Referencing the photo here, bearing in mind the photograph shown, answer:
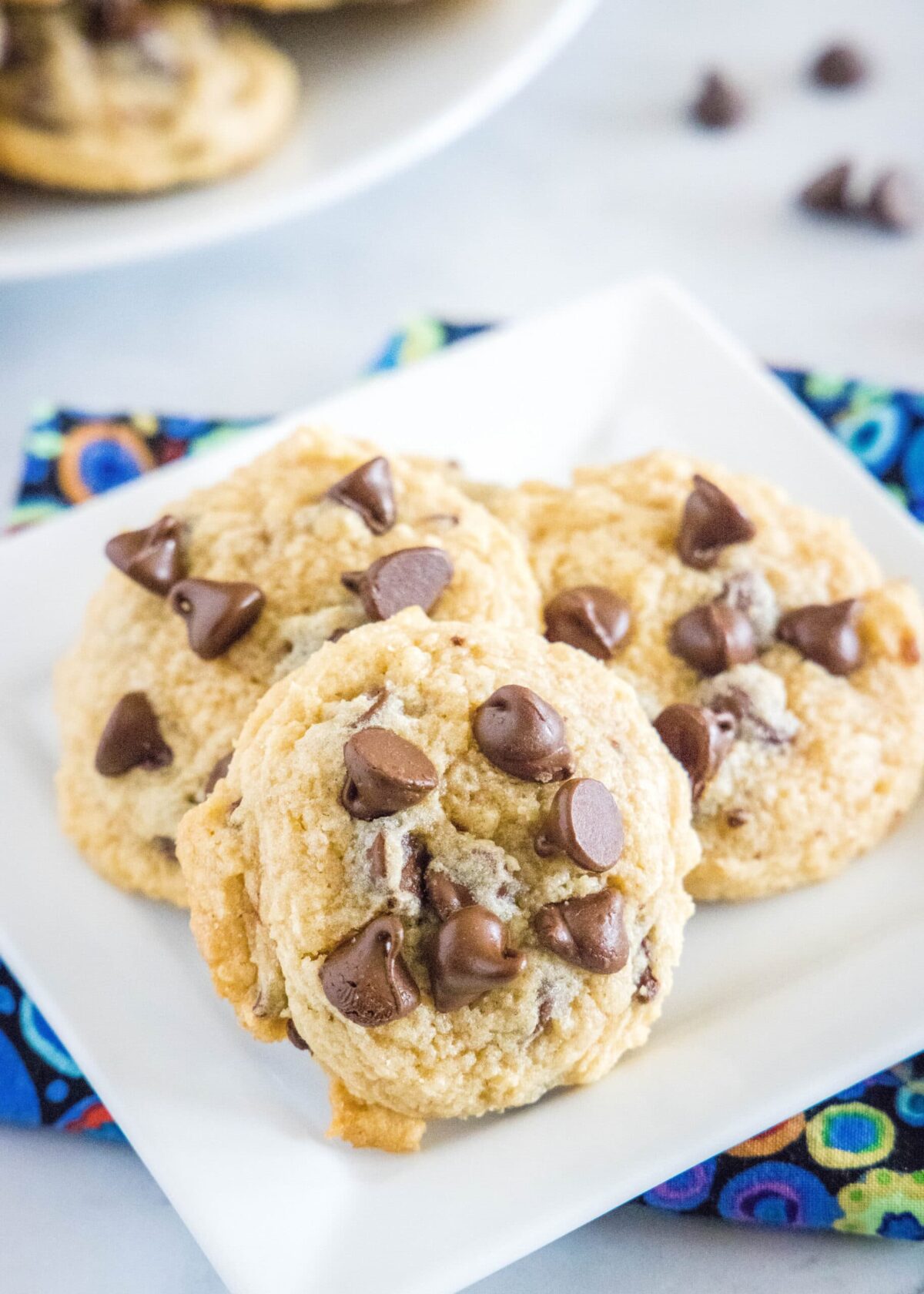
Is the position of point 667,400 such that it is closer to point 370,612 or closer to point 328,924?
point 370,612

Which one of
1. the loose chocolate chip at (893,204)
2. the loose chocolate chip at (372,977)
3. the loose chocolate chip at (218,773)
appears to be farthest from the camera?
the loose chocolate chip at (893,204)

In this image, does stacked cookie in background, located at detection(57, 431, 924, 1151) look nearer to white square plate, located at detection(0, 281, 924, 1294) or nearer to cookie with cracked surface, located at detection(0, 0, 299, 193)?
white square plate, located at detection(0, 281, 924, 1294)

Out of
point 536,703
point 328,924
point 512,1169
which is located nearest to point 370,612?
point 536,703

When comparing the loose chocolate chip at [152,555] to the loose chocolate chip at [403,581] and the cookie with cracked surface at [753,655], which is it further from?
the cookie with cracked surface at [753,655]

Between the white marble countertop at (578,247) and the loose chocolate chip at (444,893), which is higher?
the loose chocolate chip at (444,893)

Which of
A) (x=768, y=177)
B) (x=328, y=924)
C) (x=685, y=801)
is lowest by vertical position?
(x=768, y=177)

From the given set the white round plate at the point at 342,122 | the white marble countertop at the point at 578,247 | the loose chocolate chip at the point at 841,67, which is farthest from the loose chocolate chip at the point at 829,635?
the loose chocolate chip at the point at 841,67
